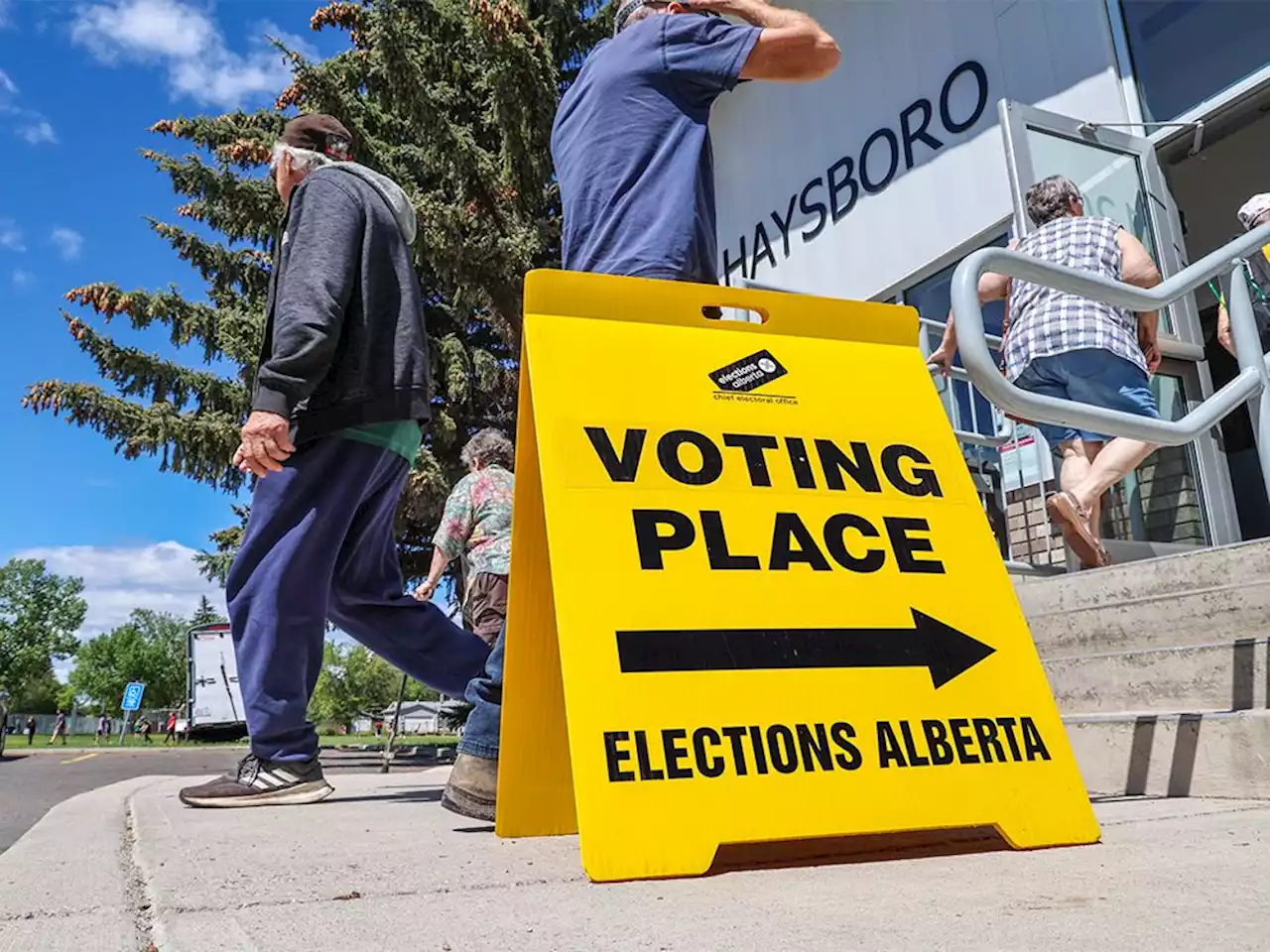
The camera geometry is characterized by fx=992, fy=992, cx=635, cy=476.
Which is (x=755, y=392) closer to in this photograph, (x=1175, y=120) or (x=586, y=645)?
(x=586, y=645)

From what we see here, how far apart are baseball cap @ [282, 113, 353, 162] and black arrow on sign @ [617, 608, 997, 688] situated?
2.10 metres

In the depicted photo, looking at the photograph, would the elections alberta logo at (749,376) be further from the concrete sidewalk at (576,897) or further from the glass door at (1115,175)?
the glass door at (1115,175)

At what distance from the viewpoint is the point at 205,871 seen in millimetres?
1419

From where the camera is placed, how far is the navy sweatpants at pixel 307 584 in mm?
2441

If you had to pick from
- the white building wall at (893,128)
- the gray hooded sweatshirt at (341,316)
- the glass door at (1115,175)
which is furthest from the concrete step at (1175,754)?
the white building wall at (893,128)

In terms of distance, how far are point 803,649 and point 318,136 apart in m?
2.24

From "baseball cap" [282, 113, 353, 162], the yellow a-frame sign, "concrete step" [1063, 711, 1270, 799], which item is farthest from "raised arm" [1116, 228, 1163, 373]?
"baseball cap" [282, 113, 353, 162]

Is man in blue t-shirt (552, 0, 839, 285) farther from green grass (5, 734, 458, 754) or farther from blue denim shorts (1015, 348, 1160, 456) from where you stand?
green grass (5, 734, 458, 754)

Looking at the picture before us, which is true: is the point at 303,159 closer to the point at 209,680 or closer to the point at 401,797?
the point at 401,797

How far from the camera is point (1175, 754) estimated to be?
2.42 meters

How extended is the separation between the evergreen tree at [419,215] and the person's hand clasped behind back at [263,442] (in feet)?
29.4

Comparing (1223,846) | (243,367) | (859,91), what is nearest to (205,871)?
(1223,846)

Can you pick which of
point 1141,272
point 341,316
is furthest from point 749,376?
point 1141,272

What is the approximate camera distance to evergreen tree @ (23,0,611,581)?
1162 cm
